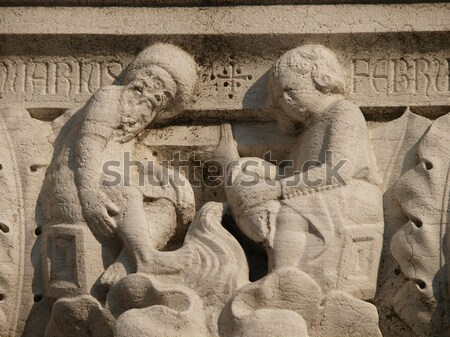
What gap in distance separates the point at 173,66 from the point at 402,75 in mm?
1266

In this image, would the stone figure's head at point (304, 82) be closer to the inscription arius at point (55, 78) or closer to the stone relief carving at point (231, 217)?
the stone relief carving at point (231, 217)

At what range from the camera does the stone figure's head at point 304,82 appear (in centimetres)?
904

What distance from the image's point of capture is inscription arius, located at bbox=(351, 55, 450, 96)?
30.2 ft

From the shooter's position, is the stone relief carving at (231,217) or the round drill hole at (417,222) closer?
the stone relief carving at (231,217)

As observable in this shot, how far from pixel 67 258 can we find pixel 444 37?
94.6 inches

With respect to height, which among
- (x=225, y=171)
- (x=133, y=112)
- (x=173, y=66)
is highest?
(x=173, y=66)

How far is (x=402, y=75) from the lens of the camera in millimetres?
9250

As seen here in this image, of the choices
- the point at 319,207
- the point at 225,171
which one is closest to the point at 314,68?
the point at 225,171

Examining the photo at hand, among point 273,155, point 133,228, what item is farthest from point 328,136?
point 133,228

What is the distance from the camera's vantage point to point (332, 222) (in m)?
8.66

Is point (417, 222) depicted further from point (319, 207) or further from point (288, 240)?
point (288, 240)

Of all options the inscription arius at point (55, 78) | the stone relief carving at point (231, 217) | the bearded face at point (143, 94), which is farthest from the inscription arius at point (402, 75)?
the inscription arius at point (55, 78)

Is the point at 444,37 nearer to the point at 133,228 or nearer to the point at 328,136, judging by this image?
the point at 328,136

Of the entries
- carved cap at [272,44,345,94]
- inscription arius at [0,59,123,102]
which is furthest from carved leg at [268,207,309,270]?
inscription arius at [0,59,123,102]
